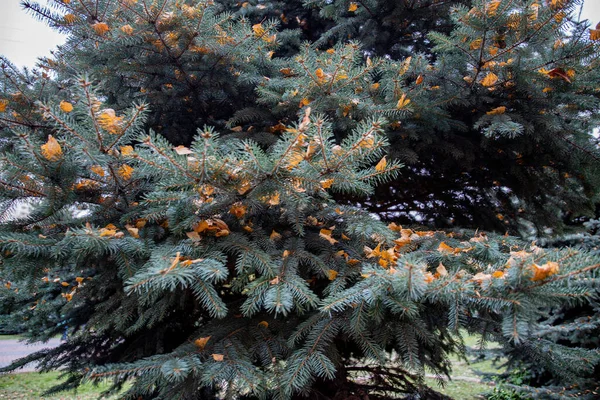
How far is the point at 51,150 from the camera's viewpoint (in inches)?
51.7

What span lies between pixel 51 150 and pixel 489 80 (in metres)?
2.04

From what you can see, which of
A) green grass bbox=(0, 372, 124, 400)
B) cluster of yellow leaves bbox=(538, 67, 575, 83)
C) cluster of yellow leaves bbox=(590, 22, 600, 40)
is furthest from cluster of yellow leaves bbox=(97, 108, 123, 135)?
green grass bbox=(0, 372, 124, 400)

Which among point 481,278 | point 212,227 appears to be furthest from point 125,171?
point 481,278

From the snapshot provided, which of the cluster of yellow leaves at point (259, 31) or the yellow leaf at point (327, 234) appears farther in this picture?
the cluster of yellow leaves at point (259, 31)

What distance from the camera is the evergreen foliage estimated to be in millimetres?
1312

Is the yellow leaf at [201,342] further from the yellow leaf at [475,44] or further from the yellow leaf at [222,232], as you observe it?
the yellow leaf at [475,44]

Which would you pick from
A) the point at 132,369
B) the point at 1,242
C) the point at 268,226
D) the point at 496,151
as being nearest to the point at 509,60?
the point at 496,151

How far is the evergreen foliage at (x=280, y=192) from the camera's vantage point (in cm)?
131

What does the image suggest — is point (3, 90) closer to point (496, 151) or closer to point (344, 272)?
point (344, 272)

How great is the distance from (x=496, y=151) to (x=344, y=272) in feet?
5.51

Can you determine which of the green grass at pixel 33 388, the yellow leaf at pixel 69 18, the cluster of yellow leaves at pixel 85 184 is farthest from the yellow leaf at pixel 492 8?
the green grass at pixel 33 388

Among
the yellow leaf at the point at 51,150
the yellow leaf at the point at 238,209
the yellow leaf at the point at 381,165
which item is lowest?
the yellow leaf at the point at 238,209

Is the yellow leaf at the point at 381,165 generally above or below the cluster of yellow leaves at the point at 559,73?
below

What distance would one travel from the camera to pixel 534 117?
211 centimetres
